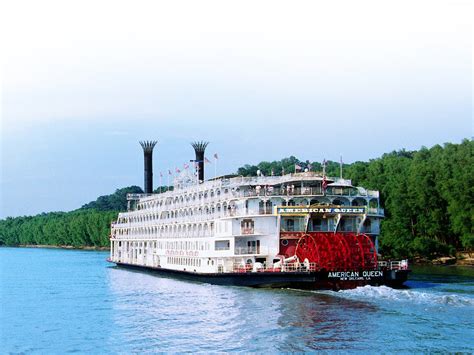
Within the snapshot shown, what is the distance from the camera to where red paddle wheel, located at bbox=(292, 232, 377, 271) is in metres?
36.8

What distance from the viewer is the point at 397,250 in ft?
221

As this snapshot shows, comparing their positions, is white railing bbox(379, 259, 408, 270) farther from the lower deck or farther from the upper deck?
the upper deck

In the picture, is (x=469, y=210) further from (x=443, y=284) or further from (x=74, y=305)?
(x=74, y=305)

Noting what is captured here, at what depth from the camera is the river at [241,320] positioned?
83.4 feet

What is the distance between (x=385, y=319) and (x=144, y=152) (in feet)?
167

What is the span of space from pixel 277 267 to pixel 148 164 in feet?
128

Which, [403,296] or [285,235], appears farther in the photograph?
[285,235]

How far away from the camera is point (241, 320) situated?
30000 mm

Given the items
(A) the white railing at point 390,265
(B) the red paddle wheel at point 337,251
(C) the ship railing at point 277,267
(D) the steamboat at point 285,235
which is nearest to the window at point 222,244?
(D) the steamboat at point 285,235

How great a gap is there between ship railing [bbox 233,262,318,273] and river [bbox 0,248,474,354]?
1.16 m

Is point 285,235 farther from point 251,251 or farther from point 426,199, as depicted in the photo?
point 426,199

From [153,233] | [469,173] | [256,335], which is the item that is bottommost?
[256,335]

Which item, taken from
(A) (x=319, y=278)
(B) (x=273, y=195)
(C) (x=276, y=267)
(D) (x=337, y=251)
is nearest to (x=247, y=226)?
(B) (x=273, y=195)

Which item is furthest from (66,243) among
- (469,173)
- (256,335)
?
(256,335)
